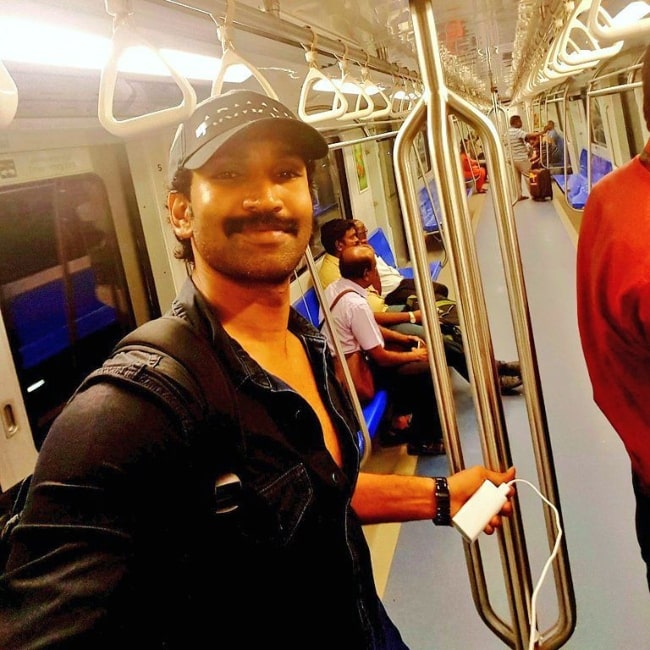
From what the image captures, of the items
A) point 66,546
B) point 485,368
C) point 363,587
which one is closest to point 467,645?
point 363,587

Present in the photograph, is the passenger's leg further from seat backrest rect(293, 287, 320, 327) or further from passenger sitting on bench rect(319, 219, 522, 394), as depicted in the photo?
seat backrest rect(293, 287, 320, 327)

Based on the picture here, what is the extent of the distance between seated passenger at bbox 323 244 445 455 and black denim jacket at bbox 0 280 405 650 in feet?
7.66

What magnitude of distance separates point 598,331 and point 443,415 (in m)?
0.65

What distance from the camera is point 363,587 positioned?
1234mm

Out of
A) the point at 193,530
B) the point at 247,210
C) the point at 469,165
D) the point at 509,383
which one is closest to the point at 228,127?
the point at 247,210

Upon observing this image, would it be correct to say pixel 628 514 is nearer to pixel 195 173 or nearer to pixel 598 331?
pixel 598 331

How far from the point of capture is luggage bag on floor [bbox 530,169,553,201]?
12.8 meters

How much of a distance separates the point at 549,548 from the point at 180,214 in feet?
3.55

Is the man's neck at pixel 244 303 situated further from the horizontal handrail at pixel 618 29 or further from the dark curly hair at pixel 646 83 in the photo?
the dark curly hair at pixel 646 83

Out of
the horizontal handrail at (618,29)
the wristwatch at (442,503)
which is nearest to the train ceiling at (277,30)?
the horizontal handrail at (618,29)

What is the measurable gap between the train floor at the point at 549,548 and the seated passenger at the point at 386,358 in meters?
0.16

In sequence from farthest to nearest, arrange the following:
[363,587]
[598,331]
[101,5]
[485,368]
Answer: [101,5] → [598,331] → [363,587] → [485,368]

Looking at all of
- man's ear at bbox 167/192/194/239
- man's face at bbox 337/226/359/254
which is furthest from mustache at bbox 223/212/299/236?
man's face at bbox 337/226/359/254

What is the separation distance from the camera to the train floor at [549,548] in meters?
2.28
